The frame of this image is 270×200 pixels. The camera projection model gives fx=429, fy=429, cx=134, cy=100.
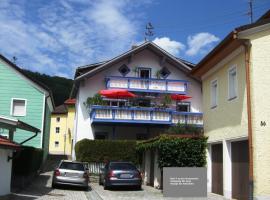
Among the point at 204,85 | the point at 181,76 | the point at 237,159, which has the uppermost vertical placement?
the point at 181,76

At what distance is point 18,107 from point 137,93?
33.3 feet

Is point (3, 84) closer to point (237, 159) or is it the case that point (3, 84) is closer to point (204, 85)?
point (204, 85)

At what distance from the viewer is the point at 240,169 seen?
1652cm

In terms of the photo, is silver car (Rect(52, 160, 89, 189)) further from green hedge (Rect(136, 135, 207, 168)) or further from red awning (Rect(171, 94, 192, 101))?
red awning (Rect(171, 94, 192, 101))


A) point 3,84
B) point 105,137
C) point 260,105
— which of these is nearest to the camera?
point 260,105

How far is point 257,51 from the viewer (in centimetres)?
1558

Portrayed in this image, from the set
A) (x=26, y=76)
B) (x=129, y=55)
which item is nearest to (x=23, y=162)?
(x=26, y=76)

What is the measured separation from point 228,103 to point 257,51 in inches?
122

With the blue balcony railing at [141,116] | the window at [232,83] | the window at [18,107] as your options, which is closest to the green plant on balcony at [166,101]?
the blue balcony railing at [141,116]

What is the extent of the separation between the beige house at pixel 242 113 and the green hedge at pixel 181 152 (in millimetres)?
901

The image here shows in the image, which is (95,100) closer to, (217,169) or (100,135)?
(100,135)

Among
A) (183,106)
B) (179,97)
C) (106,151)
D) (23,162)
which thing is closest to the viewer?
(23,162)

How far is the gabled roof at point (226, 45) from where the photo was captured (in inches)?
608

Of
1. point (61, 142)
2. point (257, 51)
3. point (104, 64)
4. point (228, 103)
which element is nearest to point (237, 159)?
point (228, 103)
